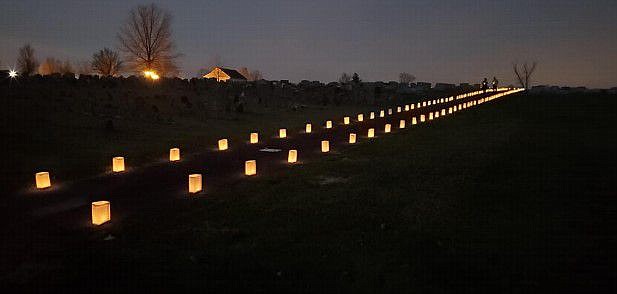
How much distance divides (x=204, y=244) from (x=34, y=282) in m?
2.08

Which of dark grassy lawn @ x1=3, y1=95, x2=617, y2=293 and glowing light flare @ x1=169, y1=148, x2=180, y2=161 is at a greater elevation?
glowing light flare @ x1=169, y1=148, x2=180, y2=161

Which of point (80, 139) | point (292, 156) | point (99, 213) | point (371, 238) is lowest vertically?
point (371, 238)

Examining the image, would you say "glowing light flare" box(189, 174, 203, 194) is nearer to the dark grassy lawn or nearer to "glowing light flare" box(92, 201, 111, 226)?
the dark grassy lawn

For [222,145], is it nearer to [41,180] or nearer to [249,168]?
[249,168]

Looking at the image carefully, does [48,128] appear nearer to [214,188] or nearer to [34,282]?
[214,188]

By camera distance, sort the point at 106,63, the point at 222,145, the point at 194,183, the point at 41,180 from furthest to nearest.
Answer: the point at 106,63
the point at 222,145
the point at 41,180
the point at 194,183

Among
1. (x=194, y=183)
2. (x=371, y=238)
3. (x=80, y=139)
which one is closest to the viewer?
(x=371, y=238)

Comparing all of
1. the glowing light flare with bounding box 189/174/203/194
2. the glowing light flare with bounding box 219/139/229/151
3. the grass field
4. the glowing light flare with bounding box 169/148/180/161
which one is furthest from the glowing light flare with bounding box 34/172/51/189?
the glowing light flare with bounding box 219/139/229/151

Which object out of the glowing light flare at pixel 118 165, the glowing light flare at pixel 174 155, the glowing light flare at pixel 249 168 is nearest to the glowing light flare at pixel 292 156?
the glowing light flare at pixel 249 168

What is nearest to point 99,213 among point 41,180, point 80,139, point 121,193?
point 121,193

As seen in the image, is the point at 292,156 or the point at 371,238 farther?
the point at 292,156

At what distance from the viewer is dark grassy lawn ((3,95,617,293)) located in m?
5.16

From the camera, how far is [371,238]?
6457 millimetres

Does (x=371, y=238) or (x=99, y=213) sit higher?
(x=99, y=213)
